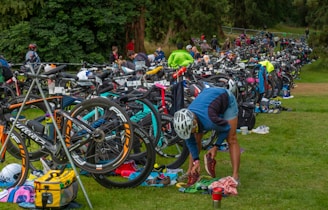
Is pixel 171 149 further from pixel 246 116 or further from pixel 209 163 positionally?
pixel 246 116

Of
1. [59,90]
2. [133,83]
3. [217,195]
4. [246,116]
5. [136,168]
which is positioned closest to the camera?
[217,195]

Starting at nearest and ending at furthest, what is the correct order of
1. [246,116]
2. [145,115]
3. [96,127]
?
[96,127] < [145,115] < [246,116]

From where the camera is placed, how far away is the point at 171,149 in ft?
25.9

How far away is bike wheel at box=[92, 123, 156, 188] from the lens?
6.33m

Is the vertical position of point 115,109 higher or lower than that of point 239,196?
higher

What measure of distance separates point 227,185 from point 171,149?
5.58 feet

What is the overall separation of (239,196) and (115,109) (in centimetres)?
166

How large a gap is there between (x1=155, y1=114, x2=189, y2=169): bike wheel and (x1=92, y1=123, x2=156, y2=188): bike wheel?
58cm

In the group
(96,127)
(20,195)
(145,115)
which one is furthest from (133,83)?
(20,195)

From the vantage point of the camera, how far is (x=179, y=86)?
7.74 m

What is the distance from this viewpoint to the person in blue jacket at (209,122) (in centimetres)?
594

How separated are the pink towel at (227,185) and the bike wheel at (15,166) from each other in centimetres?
207

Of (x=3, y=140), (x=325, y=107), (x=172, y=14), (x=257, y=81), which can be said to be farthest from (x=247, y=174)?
(x=172, y=14)

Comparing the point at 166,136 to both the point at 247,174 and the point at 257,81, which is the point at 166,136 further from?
the point at 257,81
